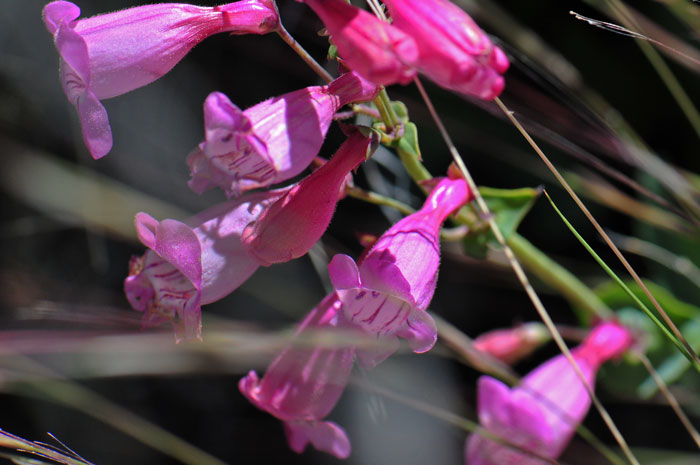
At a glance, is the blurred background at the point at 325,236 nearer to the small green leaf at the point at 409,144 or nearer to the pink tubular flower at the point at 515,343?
the pink tubular flower at the point at 515,343

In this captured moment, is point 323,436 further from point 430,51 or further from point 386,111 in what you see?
point 430,51

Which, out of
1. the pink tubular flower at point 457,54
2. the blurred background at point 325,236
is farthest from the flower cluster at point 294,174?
the blurred background at point 325,236

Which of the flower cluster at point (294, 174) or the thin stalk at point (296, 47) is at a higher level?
the thin stalk at point (296, 47)

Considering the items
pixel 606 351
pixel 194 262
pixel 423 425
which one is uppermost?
pixel 194 262

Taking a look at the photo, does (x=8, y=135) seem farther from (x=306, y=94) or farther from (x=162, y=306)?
(x=306, y=94)

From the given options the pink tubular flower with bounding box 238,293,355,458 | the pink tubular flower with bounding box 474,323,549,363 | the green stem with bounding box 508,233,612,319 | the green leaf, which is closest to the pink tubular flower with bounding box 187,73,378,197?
the pink tubular flower with bounding box 238,293,355,458

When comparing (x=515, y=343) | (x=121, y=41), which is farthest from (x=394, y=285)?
(x=515, y=343)

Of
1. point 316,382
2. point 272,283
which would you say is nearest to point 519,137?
point 272,283
